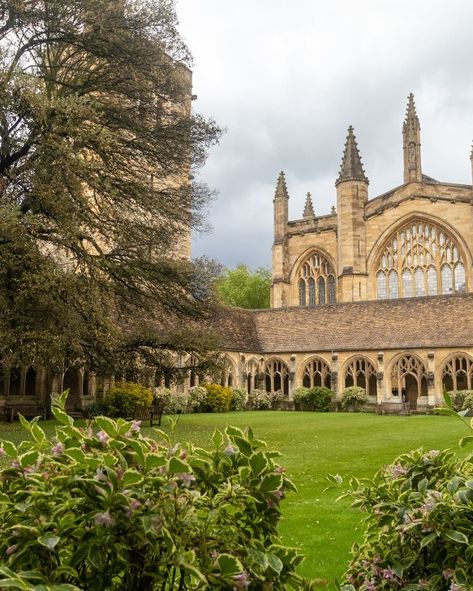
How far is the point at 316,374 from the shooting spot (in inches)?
1415

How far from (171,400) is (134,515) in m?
28.6

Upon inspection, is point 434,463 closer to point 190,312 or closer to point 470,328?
point 190,312

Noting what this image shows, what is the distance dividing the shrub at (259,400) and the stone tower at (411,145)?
20.9 metres

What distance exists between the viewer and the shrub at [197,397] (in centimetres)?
3117

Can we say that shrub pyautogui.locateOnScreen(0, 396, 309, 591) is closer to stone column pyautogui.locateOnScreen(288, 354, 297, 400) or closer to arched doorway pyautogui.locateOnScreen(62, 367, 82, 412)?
arched doorway pyautogui.locateOnScreen(62, 367, 82, 412)

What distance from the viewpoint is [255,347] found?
3750 centimetres

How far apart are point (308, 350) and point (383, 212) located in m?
16.0

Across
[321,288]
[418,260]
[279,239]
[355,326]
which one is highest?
[279,239]

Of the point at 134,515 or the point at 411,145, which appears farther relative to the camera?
the point at 411,145

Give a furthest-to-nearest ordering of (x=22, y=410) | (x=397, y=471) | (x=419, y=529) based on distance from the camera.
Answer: (x=22, y=410) < (x=397, y=471) < (x=419, y=529)

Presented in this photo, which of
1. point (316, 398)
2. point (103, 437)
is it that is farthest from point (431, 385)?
point (103, 437)

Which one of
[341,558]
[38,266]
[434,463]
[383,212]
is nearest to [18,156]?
[38,266]

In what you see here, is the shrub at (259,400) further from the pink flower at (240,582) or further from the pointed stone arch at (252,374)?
the pink flower at (240,582)

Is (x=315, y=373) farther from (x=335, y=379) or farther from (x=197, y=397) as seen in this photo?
(x=197, y=397)
